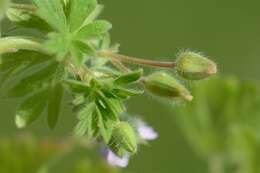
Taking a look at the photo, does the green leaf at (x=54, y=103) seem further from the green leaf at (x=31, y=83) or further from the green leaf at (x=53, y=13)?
the green leaf at (x=53, y=13)

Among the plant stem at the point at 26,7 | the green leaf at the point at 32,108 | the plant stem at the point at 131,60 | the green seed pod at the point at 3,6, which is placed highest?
the green seed pod at the point at 3,6

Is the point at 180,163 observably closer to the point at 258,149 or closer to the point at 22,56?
the point at 258,149

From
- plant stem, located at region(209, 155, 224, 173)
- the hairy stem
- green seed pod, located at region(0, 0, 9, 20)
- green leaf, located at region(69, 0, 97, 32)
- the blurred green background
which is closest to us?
green seed pod, located at region(0, 0, 9, 20)

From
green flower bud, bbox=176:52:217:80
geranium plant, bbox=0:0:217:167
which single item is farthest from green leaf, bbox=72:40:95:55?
green flower bud, bbox=176:52:217:80

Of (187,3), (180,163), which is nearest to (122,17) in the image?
(187,3)

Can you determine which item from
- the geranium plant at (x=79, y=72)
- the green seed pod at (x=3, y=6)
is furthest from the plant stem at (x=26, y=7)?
the green seed pod at (x=3, y=6)

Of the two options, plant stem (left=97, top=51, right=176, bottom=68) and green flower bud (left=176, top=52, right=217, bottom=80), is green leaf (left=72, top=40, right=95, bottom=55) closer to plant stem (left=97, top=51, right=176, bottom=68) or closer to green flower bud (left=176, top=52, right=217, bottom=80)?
plant stem (left=97, top=51, right=176, bottom=68)
